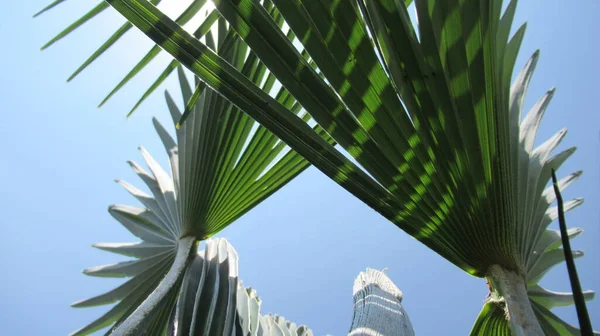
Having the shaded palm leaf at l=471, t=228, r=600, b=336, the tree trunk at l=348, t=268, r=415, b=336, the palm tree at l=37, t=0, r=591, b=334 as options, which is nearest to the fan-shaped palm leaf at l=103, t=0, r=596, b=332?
the palm tree at l=37, t=0, r=591, b=334

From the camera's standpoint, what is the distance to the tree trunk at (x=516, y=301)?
1106mm

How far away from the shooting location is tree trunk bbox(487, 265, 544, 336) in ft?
3.63

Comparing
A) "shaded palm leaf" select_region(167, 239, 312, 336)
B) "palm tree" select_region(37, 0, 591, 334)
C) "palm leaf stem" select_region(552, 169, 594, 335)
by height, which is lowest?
"palm leaf stem" select_region(552, 169, 594, 335)

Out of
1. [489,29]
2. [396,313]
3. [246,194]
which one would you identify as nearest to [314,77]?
[489,29]

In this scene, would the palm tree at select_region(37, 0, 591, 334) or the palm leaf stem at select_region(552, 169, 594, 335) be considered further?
the palm tree at select_region(37, 0, 591, 334)

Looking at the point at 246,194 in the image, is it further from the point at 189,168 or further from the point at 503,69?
the point at 503,69

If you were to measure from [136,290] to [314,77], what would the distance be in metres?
2.08

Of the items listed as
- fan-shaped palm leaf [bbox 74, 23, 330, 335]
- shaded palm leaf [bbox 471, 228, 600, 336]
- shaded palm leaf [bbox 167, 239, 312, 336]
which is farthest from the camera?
fan-shaped palm leaf [bbox 74, 23, 330, 335]

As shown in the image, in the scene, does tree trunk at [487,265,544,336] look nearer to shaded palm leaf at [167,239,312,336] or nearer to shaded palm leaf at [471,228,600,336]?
shaded palm leaf at [471,228,600,336]

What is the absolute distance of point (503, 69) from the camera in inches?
57.6

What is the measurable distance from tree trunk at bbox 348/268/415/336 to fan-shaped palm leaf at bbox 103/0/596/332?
0.60m

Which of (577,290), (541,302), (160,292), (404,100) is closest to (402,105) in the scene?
(404,100)

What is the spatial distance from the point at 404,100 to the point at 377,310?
1233 millimetres

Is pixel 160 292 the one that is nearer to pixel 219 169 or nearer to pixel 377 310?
pixel 219 169
